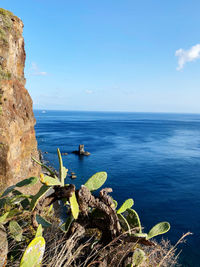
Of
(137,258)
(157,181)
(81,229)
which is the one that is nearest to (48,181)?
(81,229)

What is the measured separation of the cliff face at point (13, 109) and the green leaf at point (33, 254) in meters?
8.23

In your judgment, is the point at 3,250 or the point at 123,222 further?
the point at 123,222

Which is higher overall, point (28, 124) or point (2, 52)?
point (2, 52)

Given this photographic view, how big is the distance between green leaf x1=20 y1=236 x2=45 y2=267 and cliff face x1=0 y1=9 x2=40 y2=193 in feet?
27.0

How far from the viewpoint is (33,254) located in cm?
294

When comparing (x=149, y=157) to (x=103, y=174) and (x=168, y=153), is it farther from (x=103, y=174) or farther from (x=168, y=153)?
(x=103, y=174)

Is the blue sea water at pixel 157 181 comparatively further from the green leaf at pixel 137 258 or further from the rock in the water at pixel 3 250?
the rock in the water at pixel 3 250

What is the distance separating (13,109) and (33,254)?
11.7 m

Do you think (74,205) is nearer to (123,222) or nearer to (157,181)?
(123,222)

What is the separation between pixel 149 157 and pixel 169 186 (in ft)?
57.7

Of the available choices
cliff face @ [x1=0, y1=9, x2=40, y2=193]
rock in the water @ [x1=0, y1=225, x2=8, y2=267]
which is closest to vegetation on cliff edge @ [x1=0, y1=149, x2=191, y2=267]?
rock in the water @ [x1=0, y1=225, x2=8, y2=267]

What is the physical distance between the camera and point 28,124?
15164 millimetres

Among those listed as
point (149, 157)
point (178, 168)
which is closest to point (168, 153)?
point (149, 157)

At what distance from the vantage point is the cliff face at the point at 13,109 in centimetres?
1112
